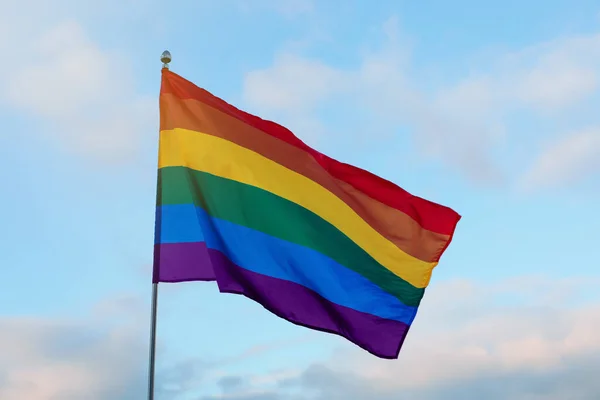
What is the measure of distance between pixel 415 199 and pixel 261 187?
3435 mm

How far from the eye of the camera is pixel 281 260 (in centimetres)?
1566

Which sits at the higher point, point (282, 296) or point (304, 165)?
point (304, 165)

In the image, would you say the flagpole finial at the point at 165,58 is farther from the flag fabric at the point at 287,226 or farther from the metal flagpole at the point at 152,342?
the metal flagpole at the point at 152,342

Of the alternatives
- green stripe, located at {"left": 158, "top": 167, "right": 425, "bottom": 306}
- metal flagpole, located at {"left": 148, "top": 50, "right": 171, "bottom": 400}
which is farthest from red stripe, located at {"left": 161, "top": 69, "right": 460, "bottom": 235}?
metal flagpole, located at {"left": 148, "top": 50, "right": 171, "bottom": 400}

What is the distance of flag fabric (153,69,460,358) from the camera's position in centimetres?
1472

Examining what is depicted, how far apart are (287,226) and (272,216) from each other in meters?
0.37

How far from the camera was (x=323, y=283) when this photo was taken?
16078mm

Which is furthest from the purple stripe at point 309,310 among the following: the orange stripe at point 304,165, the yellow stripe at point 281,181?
the orange stripe at point 304,165

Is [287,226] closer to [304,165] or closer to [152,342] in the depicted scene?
[304,165]

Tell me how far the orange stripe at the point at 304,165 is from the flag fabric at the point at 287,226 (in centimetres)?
2

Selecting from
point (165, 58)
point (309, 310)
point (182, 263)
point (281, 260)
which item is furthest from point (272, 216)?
point (165, 58)

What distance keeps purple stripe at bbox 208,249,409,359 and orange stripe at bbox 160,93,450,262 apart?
1.83m

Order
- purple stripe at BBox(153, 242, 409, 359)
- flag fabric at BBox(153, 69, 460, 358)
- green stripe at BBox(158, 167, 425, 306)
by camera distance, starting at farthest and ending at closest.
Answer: green stripe at BBox(158, 167, 425, 306)
flag fabric at BBox(153, 69, 460, 358)
purple stripe at BBox(153, 242, 409, 359)

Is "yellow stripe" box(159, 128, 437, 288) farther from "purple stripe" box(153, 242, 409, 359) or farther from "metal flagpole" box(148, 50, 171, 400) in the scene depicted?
"metal flagpole" box(148, 50, 171, 400)
